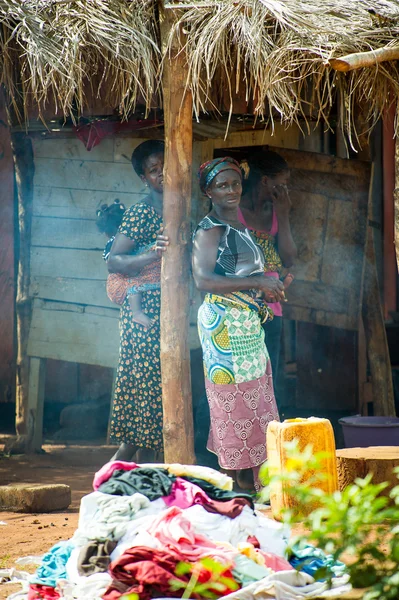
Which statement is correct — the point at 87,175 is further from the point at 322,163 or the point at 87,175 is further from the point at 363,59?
the point at 363,59

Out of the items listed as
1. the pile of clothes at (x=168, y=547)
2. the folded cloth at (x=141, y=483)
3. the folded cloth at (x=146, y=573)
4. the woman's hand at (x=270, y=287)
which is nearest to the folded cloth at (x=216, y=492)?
the pile of clothes at (x=168, y=547)

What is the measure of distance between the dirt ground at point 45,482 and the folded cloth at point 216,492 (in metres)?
0.87

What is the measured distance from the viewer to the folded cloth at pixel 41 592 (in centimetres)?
337

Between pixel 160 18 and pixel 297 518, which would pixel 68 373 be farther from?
pixel 297 518

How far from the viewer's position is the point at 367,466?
4.63m

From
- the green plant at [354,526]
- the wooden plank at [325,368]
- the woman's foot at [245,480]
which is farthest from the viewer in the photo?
the wooden plank at [325,368]

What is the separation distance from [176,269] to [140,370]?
0.86 m

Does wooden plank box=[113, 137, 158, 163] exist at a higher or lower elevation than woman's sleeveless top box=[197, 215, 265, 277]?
higher

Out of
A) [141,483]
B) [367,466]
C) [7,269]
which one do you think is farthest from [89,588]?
[7,269]

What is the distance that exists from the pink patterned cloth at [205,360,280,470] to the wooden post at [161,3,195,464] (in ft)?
0.57

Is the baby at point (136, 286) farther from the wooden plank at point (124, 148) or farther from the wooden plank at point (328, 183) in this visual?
the wooden plank at point (328, 183)

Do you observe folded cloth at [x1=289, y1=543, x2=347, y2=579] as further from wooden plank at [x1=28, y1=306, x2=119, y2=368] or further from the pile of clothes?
wooden plank at [x1=28, y1=306, x2=119, y2=368]

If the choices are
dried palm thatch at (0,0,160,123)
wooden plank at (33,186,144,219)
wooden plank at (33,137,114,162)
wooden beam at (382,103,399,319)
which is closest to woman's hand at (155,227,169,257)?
dried palm thatch at (0,0,160,123)

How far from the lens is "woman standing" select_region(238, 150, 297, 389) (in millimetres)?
5875
